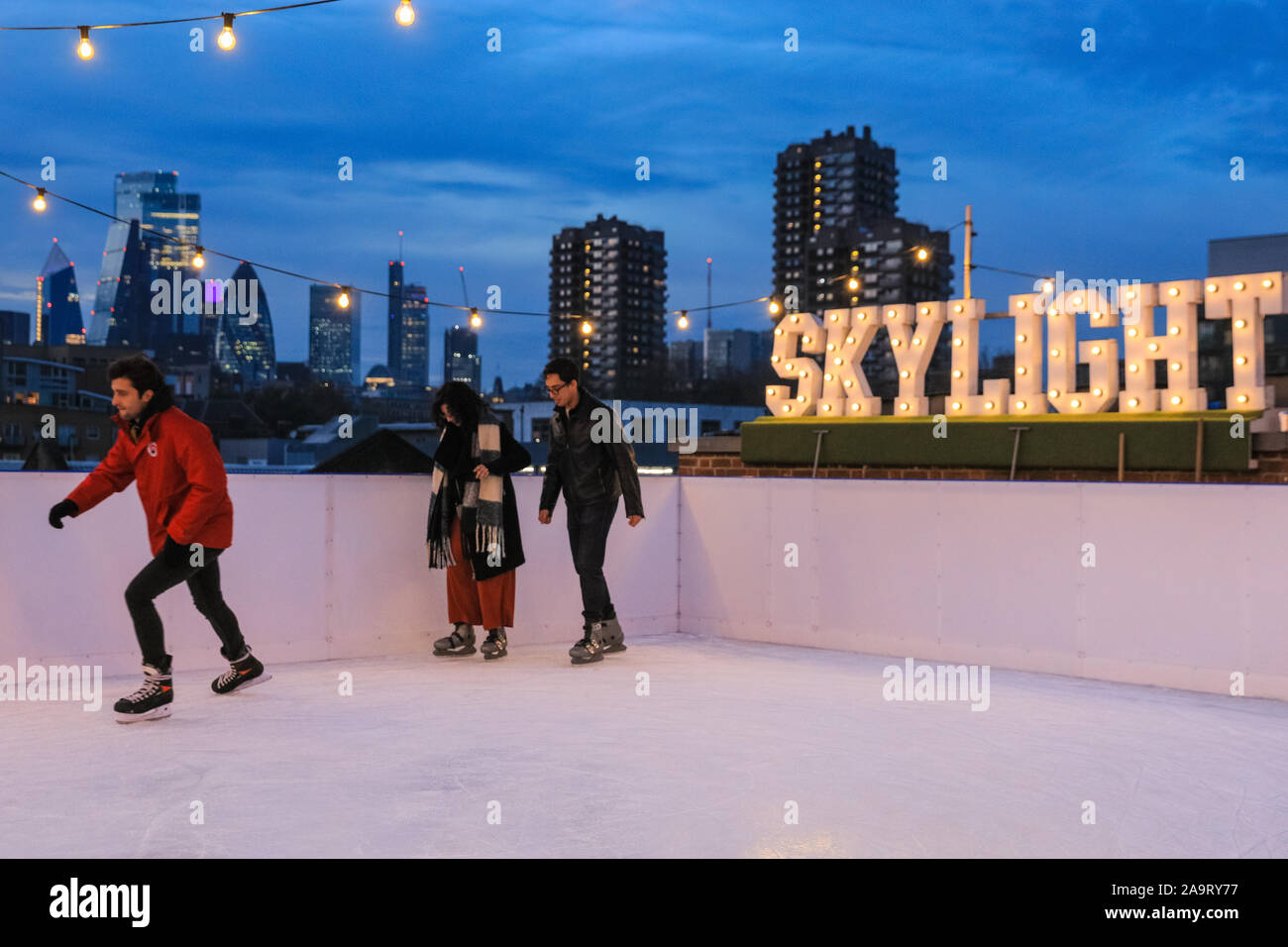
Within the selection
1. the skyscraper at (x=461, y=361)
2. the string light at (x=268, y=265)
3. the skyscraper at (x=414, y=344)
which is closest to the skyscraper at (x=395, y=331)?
the skyscraper at (x=414, y=344)

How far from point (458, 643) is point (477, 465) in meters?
Result: 1.06

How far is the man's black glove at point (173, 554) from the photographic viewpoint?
470 centimetres

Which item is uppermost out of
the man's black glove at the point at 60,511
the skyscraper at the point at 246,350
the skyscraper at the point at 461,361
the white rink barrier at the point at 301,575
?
the skyscraper at the point at 246,350

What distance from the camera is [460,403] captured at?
6430 millimetres

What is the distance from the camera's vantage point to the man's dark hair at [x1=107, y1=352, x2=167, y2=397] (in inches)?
187

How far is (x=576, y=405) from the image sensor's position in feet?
21.7

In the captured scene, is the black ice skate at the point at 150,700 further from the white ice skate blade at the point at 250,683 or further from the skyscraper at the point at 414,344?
the skyscraper at the point at 414,344

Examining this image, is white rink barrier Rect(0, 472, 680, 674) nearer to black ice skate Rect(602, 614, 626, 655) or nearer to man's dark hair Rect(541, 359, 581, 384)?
black ice skate Rect(602, 614, 626, 655)

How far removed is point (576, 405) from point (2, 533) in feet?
9.59

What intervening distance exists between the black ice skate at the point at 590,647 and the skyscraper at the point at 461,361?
152cm

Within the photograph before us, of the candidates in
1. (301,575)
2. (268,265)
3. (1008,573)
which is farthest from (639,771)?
(268,265)

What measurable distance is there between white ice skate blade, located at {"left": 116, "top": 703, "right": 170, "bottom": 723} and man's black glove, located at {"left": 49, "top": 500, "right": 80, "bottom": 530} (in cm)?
80
